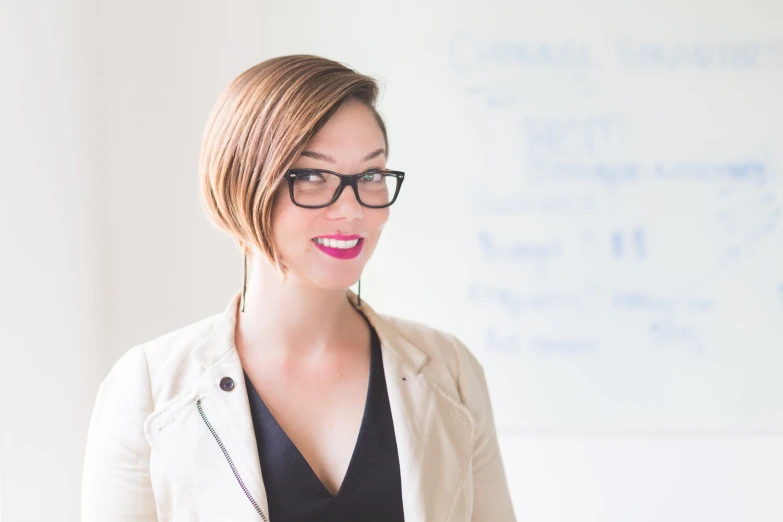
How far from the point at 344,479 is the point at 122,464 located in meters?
0.31

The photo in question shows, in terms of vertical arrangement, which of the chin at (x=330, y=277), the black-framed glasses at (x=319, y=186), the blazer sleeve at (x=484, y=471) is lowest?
the blazer sleeve at (x=484, y=471)

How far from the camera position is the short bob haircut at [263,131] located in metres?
0.97

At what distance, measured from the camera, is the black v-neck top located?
3.26 ft

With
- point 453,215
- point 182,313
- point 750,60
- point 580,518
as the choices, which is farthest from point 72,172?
point 750,60

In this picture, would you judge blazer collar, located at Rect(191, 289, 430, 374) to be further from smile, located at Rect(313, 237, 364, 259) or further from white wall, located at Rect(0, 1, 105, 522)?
white wall, located at Rect(0, 1, 105, 522)

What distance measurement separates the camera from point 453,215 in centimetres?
189

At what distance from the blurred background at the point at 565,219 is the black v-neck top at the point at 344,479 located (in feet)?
2.76

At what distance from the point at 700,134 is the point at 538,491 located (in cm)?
102

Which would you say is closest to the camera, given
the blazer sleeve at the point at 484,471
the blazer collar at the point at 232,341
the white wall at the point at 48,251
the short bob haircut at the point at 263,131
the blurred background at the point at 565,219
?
the short bob haircut at the point at 263,131

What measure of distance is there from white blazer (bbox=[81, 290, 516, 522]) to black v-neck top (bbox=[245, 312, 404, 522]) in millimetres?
18

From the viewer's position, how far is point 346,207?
99 centimetres

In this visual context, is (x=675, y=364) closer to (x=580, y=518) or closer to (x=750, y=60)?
(x=580, y=518)

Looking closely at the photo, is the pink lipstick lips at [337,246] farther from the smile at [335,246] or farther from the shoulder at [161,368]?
the shoulder at [161,368]

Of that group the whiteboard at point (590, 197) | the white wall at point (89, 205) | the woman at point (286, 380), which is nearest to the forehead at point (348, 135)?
the woman at point (286, 380)
